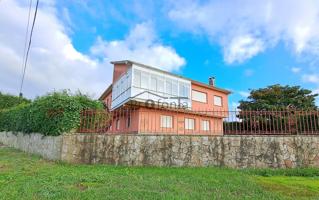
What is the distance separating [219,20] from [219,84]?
20637 mm

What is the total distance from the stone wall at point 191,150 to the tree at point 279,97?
20555 millimetres

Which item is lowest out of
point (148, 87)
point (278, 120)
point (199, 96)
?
point (278, 120)

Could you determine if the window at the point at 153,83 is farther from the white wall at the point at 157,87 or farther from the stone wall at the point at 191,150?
the stone wall at the point at 191,150

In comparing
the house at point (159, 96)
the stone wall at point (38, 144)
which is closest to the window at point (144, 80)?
the house at point (159, 96)

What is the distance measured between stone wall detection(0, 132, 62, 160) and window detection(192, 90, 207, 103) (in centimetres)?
1644

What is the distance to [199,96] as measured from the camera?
25812 millimetres

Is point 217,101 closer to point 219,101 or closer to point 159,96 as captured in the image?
point 219,101

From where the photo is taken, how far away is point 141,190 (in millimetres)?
4988

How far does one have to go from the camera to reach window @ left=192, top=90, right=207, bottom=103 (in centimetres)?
2535

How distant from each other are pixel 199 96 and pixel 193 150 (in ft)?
57.4

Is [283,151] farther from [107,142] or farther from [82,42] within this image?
[82,42]

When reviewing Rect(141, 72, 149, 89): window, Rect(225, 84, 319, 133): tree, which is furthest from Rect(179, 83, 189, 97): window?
Rect(225, 84, 319, 133): tree

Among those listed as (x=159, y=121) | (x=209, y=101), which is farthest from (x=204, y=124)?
(x=209, y=101)

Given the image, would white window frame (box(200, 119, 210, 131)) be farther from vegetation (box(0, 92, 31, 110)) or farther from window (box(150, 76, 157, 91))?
vegetation (box(0, 92, 31, 110))
